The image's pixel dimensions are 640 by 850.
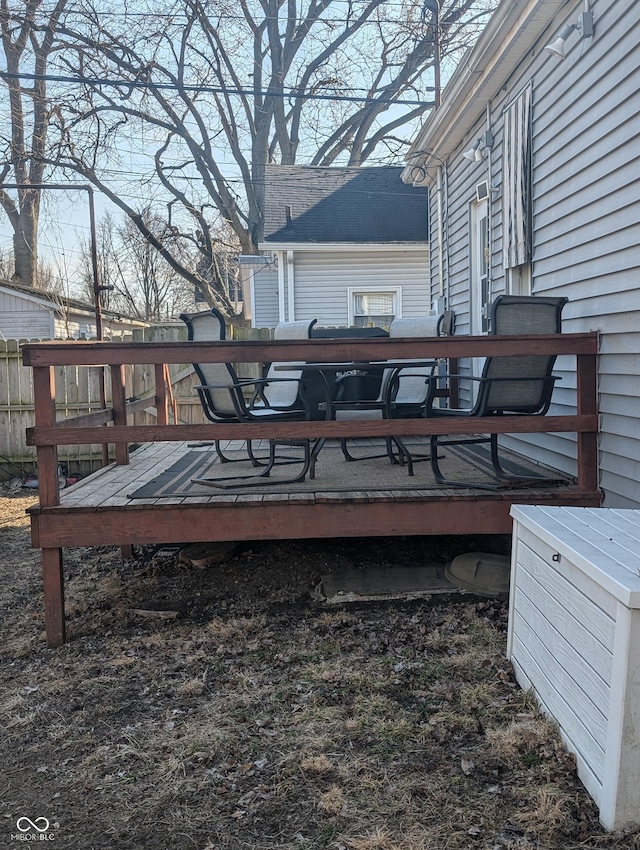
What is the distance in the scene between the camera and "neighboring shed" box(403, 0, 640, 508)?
3.37 meters

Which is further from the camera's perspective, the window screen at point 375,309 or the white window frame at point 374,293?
the window screen at point 375,309

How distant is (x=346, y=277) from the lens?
39.6 ft

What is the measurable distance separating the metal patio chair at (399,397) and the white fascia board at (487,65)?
1.92 meters

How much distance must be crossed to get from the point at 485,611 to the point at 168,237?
45.2ft

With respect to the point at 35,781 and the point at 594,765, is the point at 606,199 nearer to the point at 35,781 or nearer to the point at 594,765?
the point at 594,765

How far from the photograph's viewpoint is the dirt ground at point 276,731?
192 centimetres

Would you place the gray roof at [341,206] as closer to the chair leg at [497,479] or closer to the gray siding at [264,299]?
the gray siding at [264,299]

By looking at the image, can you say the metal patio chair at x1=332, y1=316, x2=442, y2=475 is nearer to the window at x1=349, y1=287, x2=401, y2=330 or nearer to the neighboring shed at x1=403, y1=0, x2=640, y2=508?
the neighboring shed at x1=403, y1=0, x2=640, y2=508

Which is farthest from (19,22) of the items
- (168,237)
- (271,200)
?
(271,200)

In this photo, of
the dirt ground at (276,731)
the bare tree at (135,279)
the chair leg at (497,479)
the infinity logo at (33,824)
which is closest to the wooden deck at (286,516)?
the chair leg at (497,479)

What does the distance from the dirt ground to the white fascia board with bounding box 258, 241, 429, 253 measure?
8579mm

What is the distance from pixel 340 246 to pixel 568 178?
796cm

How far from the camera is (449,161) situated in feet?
24.1

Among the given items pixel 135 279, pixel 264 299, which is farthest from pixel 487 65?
pixel 135 279
